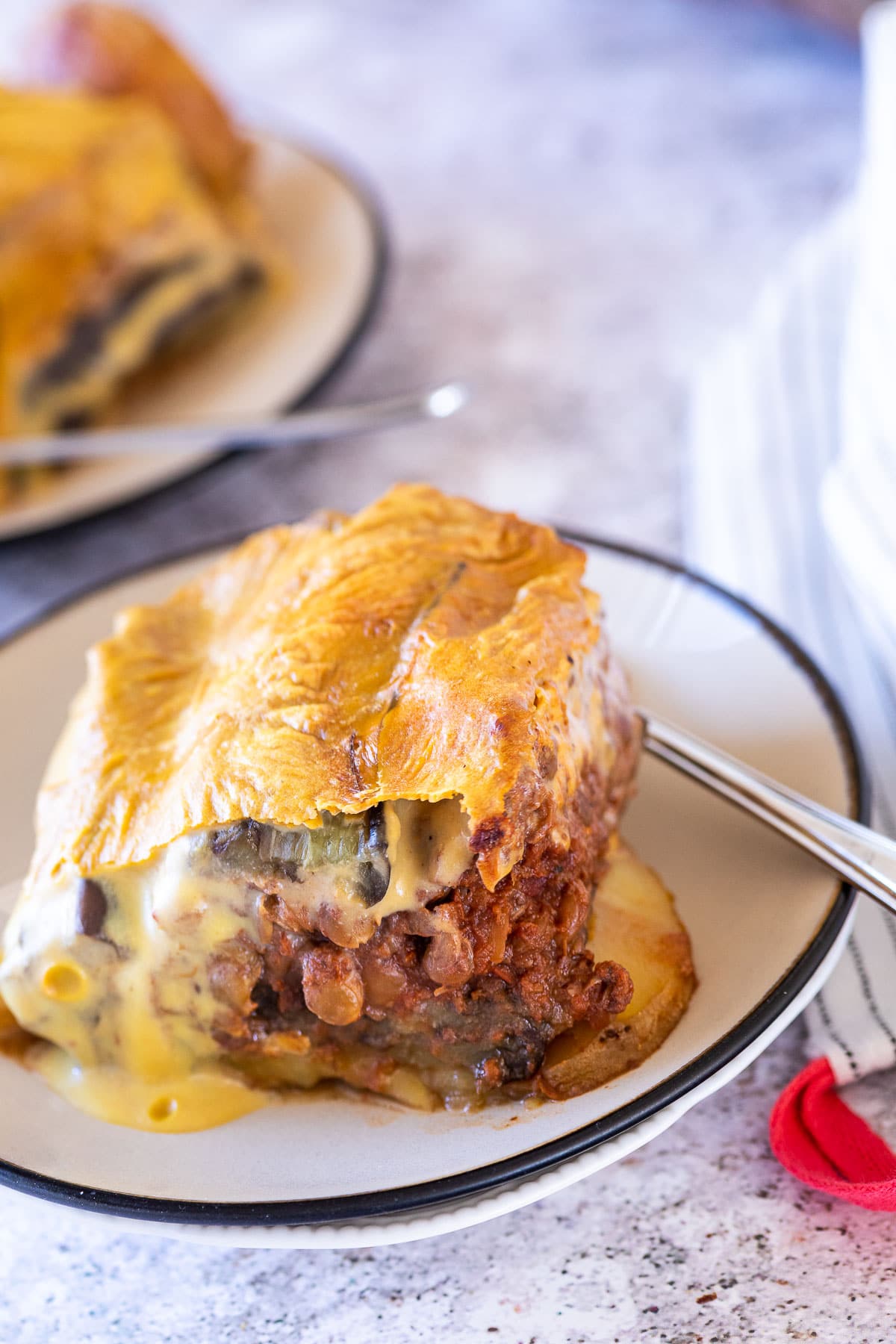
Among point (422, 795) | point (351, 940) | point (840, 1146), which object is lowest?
point (840, 1146)

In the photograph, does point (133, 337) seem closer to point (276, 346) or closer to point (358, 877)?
point (276, 346)

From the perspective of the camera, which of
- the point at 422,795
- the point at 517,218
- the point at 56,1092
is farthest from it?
the point at 517,218

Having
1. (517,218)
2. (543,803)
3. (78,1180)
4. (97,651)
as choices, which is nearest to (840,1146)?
(543,803)

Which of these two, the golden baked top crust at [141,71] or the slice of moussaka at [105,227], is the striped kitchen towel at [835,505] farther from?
the golden baked top crust at [141,71]

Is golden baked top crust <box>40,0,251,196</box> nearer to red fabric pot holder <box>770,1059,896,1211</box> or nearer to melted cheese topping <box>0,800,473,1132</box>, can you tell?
melted cheese topping <box>0,800,473,1132</box>

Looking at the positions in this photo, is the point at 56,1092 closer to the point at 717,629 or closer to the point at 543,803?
the point at 543,803

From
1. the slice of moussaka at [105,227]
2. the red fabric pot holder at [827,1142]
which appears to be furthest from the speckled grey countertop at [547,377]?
the slice of moussaka at [105,227]

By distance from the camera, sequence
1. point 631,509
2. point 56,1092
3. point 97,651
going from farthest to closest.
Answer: point 631,509 < point 97,651 < point 56,1092
